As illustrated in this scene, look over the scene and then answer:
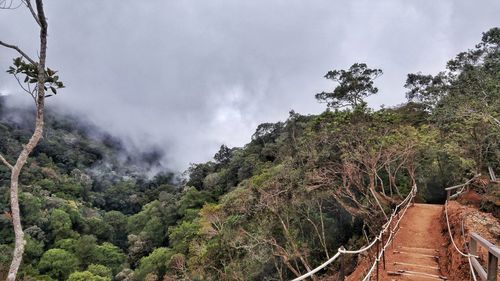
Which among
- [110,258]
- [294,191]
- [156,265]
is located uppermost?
[294,191]

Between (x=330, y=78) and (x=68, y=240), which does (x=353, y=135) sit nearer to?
(x=330, y=78)

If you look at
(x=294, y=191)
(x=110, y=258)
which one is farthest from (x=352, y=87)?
(x=110, y=258)

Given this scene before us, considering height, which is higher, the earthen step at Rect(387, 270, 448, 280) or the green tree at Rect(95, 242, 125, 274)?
the green tree at Rect(95, 242, 125, 274)

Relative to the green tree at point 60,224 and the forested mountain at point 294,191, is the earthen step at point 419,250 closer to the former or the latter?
the forested mountain at point 294,191

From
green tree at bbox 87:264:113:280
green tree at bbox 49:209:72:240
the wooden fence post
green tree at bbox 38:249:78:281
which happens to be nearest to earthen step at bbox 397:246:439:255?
the wooden fence post

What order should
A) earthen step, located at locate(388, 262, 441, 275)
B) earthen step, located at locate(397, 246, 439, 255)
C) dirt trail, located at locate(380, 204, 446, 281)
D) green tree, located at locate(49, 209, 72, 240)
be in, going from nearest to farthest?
dirt trail, located at locate(380, 204, 446, 281) → earthen step, located at locate(388, 262, 441, 275) → earthen step, located at locate(397, 246, 439, 255) → green tree, located at locate(49, 209, 72, 240)

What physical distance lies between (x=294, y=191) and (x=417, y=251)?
902 cm

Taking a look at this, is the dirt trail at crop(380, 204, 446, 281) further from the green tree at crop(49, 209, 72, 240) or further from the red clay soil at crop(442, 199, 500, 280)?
the green tree at crop(49, 209, 72, 240)

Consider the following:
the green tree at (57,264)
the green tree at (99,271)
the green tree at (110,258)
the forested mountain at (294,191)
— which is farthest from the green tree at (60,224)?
the green tree at (99,271)

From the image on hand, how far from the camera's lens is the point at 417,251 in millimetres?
8773

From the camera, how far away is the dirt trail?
6.89 metres

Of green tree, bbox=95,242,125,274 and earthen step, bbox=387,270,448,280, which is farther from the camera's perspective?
green tree, bbox=95,242,125,274

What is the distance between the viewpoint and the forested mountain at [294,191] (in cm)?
1538

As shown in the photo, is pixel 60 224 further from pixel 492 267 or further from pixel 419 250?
pixel 492 267
